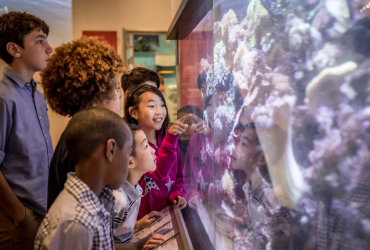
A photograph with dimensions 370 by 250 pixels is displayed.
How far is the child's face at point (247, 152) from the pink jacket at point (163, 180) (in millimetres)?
696

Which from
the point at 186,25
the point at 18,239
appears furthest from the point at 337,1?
the point at 18,239

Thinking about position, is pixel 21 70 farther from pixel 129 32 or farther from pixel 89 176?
pixel 129 32

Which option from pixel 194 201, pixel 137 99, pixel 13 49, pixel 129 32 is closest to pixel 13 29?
pixel 13 49

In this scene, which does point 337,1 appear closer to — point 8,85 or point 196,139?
point 196,139

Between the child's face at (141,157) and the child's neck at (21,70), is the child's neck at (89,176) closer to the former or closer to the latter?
the child's face at (141,157)

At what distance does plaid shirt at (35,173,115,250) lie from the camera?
0.73 meters

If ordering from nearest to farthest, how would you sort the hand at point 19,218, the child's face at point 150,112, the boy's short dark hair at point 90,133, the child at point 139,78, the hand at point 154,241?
1. the boy's short dark hair at point 90,133
2. the hand at point 154,241
3. the hand at point 19,218
4. the child's face at point 150,112
5. the child at point 139,78

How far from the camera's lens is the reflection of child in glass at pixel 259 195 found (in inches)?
27.3

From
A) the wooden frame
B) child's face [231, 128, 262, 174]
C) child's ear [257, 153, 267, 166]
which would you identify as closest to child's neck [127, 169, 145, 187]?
child's face [231, 128, 262, 174]

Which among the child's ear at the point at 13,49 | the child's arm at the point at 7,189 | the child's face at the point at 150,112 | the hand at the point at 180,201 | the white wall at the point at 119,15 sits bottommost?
the hand at the point at 180,201

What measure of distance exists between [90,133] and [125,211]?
53 cm

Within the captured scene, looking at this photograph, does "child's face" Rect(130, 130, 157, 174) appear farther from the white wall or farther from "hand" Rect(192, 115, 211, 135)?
the white wall

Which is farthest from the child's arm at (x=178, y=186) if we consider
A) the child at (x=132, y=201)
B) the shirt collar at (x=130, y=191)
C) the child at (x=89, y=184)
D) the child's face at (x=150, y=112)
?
the child at (x=89, y=184)

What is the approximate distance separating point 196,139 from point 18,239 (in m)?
1.00
